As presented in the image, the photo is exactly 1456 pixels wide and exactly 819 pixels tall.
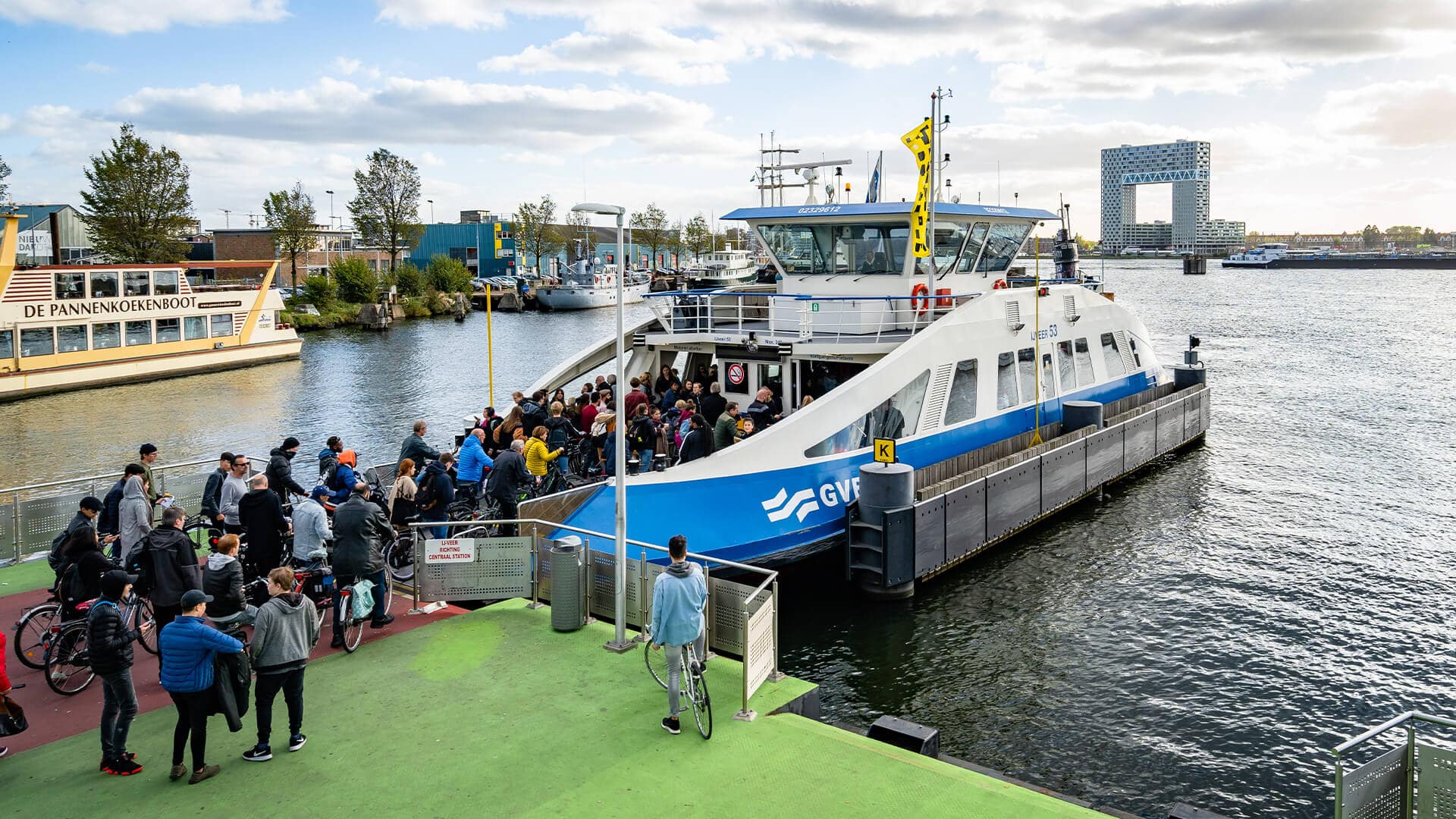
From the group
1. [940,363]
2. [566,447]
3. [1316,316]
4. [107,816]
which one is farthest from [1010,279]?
[1316,316]

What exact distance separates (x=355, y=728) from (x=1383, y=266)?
234 meters

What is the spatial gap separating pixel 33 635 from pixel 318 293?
72076 mm

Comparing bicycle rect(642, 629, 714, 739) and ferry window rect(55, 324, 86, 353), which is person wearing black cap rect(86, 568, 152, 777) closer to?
bicycle rect(642, 629, 714, 739)

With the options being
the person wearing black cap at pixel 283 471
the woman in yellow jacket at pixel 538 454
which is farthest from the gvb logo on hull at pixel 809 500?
the person wearing black cap at pixel 283 471

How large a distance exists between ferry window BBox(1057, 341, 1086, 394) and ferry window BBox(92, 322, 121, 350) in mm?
40763

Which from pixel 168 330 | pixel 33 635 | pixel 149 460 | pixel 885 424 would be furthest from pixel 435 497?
pixel 168 330

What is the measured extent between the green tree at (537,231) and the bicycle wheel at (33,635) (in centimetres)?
11683

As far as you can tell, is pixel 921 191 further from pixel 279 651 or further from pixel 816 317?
pixel 279 651

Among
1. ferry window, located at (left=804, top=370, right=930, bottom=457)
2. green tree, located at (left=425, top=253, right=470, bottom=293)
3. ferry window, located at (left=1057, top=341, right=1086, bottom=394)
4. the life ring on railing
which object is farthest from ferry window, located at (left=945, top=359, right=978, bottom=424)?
green tree, located at (left=425, top=253, right=470, bottom=293)

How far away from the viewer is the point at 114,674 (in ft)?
25.4

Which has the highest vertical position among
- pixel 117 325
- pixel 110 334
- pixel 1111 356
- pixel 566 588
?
pixel 117 325

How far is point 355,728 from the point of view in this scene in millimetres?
8625

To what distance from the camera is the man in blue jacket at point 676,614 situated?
27.6 feet

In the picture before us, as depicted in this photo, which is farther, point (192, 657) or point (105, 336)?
point (105, 336)
